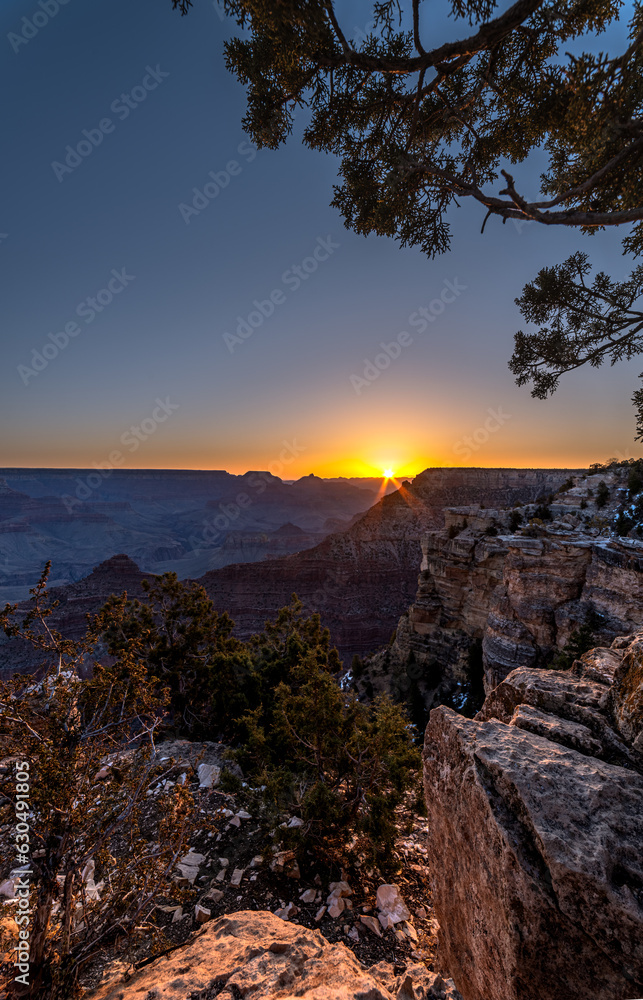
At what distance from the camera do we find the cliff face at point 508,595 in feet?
40.2

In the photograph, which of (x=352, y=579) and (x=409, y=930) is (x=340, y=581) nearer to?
(x=352, y=579)

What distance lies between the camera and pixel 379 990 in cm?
189

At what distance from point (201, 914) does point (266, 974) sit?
7.29 feet

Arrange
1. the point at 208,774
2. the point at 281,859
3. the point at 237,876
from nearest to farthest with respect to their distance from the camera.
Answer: the point at 237,876, the point at 281,859, the point at 208,774

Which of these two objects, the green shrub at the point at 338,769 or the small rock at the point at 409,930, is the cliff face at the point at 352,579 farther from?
the small rock at the point at 409,930

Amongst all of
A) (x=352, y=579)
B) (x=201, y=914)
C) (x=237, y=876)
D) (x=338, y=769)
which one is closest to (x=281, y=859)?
(x=237, y=876)

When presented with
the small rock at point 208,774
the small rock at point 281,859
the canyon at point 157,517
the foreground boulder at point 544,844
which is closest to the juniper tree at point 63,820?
the small rock at point 281,859

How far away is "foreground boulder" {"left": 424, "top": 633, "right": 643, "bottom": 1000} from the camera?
155 centimetres

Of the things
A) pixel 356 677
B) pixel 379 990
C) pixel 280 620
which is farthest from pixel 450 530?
pixel 379 990

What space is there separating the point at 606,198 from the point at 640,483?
18252mm

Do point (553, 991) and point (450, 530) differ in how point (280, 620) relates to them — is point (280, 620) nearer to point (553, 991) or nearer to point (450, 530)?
point (553, 991)

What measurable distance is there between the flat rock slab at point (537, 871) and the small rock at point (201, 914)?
2514mm

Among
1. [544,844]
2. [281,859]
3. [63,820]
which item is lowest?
[281,859]

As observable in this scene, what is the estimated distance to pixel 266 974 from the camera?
2098mm
